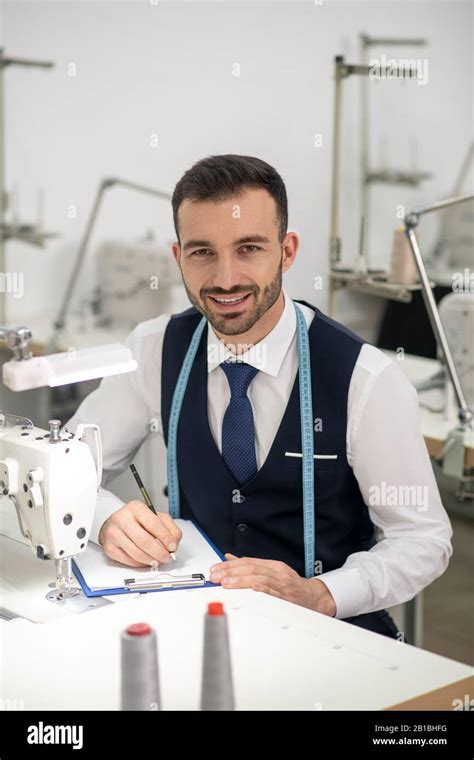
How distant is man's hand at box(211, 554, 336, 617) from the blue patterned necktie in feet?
0.76

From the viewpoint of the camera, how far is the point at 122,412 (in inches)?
83.0

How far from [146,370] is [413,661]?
0.92 meters

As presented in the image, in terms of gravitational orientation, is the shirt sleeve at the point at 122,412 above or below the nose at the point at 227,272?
below

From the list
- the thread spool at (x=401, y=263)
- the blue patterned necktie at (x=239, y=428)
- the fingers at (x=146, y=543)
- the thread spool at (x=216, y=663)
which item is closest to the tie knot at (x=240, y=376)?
the blue patterned necktie at (x=239, y=428)

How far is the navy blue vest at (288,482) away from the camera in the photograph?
6.10ft

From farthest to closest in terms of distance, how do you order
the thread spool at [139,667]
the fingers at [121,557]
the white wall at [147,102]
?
1. the white wall at [147,102]
2. the fingers at [121,557]
3. the thread spool at [139,667]

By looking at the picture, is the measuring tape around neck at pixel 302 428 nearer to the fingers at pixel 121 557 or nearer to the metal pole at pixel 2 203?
the fingers at pixel 121 557

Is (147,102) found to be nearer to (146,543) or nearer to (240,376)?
(240,376)

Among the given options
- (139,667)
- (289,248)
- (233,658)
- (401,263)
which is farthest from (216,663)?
(401,263)

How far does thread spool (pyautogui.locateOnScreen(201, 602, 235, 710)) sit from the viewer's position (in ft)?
3.80

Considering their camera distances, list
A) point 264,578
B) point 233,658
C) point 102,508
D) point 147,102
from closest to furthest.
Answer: point 233,658 < point 264,578 < point 102,508 < point 147,102

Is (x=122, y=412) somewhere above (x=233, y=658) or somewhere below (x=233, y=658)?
above

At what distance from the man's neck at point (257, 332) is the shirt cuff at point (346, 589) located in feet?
1.49

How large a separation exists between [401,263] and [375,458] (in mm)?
1217
